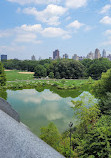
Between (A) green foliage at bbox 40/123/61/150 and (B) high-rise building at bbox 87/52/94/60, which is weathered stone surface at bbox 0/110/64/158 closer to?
(A) green foliage at bbox 40/123/61/150

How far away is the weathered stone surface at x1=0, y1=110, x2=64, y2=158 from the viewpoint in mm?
771

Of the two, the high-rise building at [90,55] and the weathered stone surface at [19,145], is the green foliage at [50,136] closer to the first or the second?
the weathered stone surface at [19,145]

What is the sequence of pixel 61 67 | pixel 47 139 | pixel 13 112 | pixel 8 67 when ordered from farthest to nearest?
pixel 8 67
pixel 61 67
pixel 47 139
pixel 13 112

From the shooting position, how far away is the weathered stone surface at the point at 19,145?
2.53 ft

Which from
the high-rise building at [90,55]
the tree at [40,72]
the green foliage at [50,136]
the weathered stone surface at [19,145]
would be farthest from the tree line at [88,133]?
the high-rise building at [90,55]

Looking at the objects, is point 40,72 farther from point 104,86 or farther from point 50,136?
point 50,136

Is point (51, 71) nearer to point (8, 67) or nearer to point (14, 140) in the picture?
point (8, 67)

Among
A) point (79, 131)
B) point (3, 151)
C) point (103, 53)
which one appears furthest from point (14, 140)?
point (103, 53)

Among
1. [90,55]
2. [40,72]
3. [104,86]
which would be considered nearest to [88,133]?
[104,86]

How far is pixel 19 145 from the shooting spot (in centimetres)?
81

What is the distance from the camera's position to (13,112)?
4.62ft

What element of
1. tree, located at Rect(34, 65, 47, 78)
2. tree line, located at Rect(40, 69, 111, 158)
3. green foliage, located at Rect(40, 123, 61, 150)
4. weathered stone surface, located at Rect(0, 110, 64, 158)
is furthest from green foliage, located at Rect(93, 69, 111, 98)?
tree, located at Rect(34, 65, 47, 78)

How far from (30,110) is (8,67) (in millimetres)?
61649

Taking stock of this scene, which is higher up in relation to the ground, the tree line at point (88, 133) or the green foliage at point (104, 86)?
the green foliage at point (104, 86)
